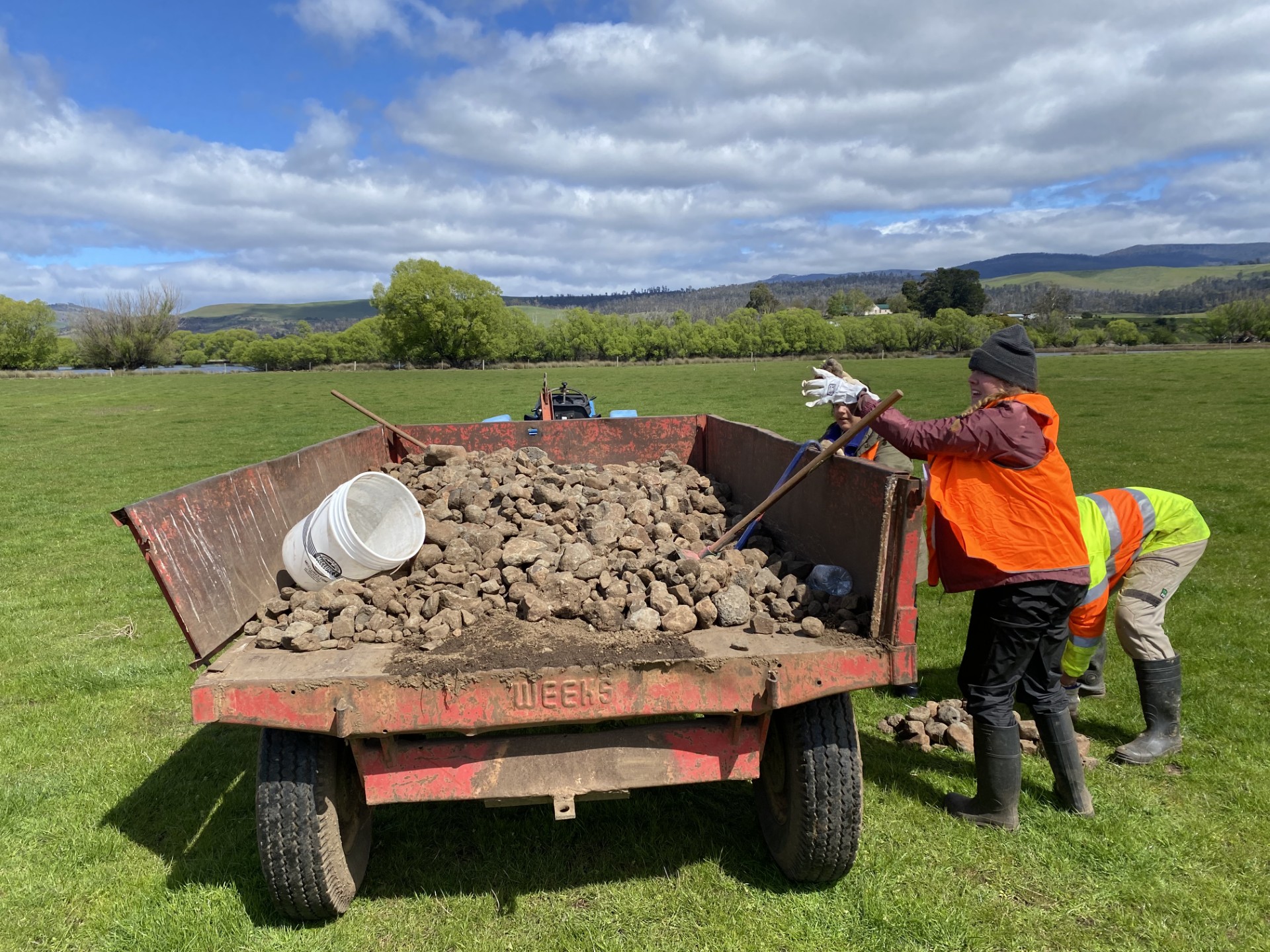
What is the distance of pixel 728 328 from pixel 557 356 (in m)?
23.9

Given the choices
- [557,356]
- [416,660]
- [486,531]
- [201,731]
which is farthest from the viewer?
[557,356]

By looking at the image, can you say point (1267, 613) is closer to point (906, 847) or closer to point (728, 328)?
point (906, 847)

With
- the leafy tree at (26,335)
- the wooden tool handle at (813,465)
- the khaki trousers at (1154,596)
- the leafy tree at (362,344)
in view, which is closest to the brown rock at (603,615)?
the wooden tool handle at (813,465)

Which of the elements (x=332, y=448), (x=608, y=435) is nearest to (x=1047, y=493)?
(x=608, y=435)

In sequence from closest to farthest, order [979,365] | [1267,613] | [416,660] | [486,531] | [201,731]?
[416,660] → [979,365] → [486,531] → [201,731] → [1267,613]

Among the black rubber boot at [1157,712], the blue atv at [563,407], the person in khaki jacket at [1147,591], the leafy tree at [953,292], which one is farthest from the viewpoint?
the leafy tree at [953,292]

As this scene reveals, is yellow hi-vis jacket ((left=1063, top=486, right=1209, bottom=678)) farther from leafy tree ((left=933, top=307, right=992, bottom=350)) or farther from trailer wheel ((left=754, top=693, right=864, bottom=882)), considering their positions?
leafy tree ((left=933, top=307, right=992, bottom=350))

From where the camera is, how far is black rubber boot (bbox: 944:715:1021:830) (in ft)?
10.6

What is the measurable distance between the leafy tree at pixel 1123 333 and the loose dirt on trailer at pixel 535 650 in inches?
3534

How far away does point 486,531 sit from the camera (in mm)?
3475

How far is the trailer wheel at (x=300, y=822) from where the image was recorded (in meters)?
2.55

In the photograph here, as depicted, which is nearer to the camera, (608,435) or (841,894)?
(841,894)

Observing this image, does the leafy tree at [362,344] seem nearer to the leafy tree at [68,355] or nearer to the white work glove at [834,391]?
the leafy tree at [68,355]

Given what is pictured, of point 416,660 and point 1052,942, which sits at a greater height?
point 416,660
